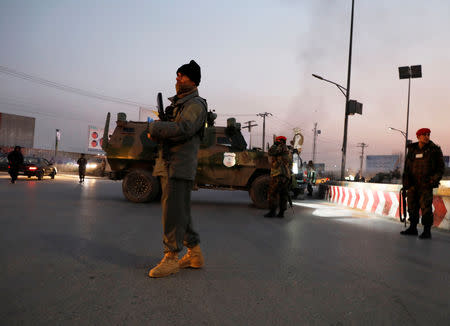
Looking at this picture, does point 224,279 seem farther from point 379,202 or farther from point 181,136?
point 379,202

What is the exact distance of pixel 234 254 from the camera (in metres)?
3.98

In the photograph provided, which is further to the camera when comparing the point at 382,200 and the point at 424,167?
the point at 382,200

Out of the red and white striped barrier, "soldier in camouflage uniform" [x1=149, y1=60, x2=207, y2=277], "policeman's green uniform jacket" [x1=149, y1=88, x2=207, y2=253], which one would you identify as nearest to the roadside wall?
the red and white striped barrier

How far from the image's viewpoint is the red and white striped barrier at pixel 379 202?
708cm

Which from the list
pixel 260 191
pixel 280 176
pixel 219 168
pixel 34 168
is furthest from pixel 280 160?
pixel 34 168

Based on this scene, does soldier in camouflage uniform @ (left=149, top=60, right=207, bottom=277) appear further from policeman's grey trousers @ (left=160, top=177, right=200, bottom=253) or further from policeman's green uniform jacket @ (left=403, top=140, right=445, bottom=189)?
policeman's green uniform jacket @ (left=403, top=140, right=445, bottom=189)

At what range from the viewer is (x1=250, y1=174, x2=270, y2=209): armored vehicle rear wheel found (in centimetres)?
910

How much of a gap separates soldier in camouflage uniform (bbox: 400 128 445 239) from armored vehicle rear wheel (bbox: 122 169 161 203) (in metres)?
5.95

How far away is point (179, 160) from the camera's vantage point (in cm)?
313

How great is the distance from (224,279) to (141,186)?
6725mm

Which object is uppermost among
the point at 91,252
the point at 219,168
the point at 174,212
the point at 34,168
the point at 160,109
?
the point at 160,109

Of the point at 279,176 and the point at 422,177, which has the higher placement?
the point at 422,177

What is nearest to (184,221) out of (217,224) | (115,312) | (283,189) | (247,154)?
(115,312)

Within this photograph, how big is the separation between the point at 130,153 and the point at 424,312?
8383 mm
